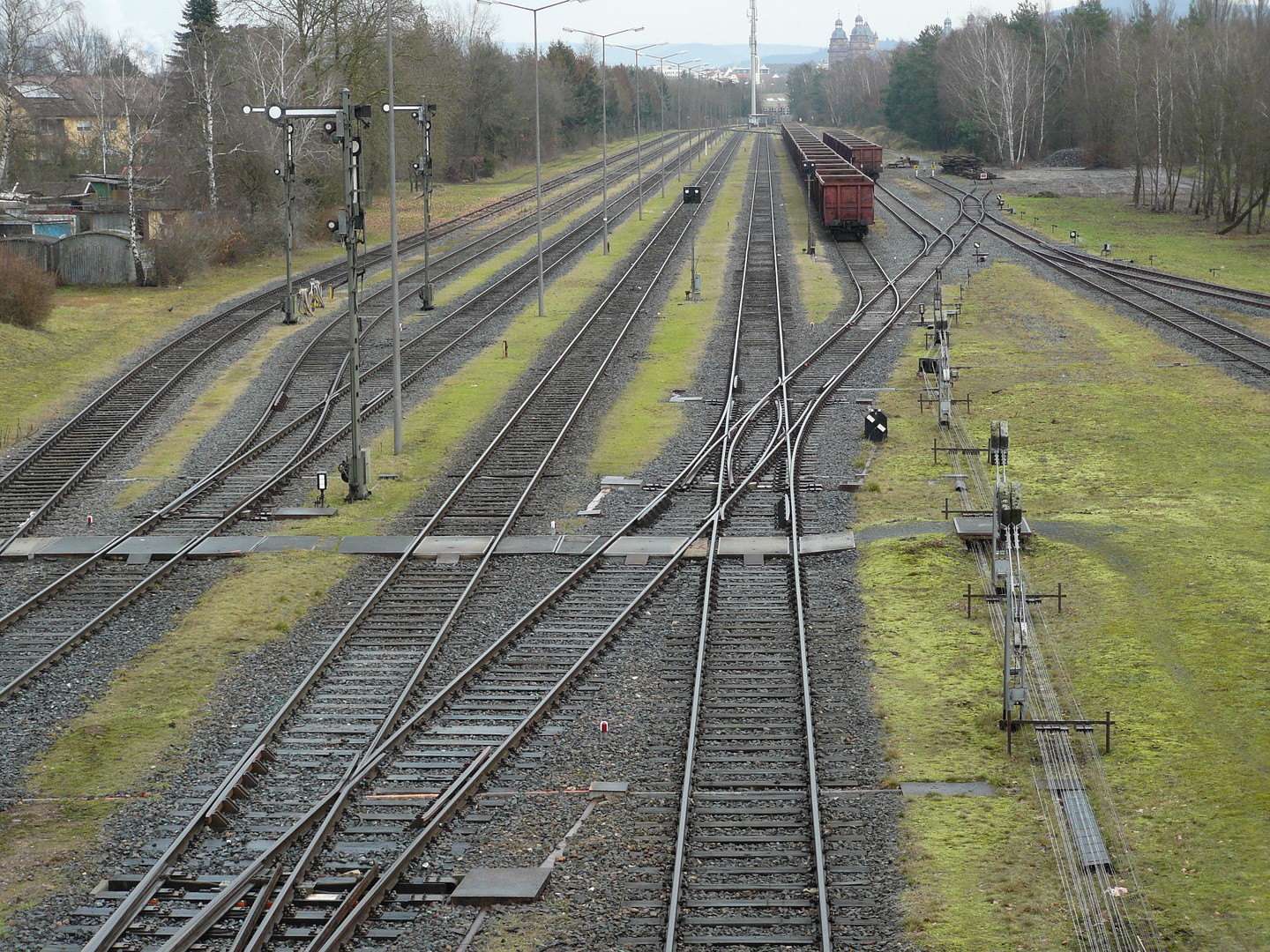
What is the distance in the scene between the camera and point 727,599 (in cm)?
1822

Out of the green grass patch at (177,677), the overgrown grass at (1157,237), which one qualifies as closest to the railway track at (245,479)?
the green grass patch at (177,677)

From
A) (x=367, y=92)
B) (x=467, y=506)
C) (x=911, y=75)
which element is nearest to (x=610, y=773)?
(x=467, y=506)

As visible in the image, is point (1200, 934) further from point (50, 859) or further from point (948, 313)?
point (948, 313)

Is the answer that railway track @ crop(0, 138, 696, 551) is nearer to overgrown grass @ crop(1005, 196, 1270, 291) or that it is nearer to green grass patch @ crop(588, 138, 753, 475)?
green grass patch @ crop(588, 138, 753, 475)

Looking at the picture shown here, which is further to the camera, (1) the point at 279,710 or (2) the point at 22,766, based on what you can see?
(1) the point at 279,710

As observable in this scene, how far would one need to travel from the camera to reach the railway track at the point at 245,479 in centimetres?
1709

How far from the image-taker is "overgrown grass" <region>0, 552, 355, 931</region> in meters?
11.7

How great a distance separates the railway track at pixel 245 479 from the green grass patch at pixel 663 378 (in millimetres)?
5381

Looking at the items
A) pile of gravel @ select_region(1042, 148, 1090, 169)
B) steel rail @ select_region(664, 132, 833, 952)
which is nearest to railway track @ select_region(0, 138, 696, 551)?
steel rail @ select_region(664, 132, 833, 952)

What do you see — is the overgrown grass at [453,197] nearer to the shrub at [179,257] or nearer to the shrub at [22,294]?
the shrub at [179,257]

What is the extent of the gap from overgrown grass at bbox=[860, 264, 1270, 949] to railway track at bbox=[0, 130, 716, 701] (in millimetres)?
10196

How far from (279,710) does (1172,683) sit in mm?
9884

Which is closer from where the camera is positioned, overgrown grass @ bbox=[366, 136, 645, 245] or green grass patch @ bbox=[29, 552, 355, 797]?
green grass patch @ bbox=[29, 552, 355, 797]

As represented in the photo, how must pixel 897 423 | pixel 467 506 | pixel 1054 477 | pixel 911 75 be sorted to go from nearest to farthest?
pixel 467 506
pixel 1054 477
pixel 897 423
pixel 911 75
